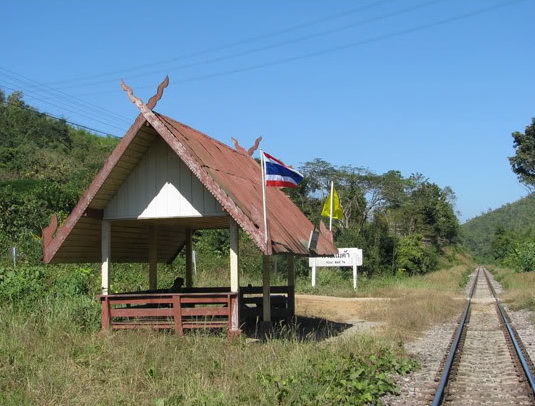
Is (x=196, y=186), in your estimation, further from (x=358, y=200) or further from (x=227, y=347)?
(x=358, y=200)

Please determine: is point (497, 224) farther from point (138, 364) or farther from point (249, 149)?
point (138, 364)

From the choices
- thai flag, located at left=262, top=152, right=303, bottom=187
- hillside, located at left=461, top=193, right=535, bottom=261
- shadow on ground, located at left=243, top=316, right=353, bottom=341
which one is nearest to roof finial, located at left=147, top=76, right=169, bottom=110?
thai flag, located at left=262, top=152, right=303, bottom=187

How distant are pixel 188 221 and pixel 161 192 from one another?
7.93 feet

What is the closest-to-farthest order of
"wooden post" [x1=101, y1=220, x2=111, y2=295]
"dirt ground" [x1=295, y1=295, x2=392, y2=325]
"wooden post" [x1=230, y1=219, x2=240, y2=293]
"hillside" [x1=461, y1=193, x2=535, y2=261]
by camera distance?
"wooden post" [x1=230, y1=219, x2=240, y2=293]
"wooden post" [x1=101, y1=220, x2=111, y2=295]
"dirt ground" [x1=295, y1=295, x2=392, y2=325]
"hillside" [x1=461, y1=193, x2=535, y2=261]

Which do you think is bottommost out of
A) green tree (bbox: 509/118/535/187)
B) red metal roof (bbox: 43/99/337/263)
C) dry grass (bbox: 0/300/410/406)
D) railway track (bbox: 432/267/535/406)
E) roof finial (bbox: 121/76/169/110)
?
railway track (bbox: 432/267/535/406)

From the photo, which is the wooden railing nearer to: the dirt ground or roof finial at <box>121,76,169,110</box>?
roof finial at <box>121,76,169,110</box>

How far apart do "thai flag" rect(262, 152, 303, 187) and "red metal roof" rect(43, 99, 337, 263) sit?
58 centimetres

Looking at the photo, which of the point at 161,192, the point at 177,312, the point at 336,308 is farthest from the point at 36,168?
the point at 177,312

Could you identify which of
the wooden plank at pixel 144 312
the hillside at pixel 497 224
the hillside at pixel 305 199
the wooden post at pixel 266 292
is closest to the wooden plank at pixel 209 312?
the wooden plank at pixel 144 312

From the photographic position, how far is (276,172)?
1164cm

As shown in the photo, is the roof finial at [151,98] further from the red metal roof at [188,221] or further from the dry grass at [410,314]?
the dry grass at [410,314]

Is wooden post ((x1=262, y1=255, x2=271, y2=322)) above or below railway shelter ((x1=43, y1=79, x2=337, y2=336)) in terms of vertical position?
below

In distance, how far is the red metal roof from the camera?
10875mm

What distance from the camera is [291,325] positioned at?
1586 centimetres
